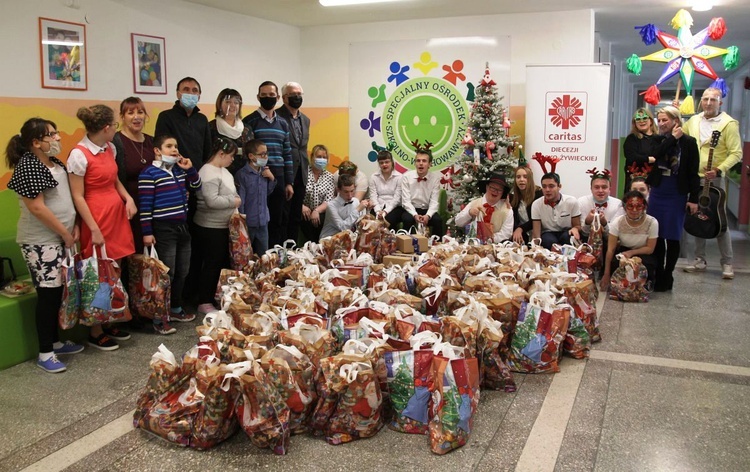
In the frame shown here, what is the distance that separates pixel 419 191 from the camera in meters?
6.92

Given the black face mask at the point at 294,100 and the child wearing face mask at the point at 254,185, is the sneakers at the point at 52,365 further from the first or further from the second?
the black face mask at the point at 294,100

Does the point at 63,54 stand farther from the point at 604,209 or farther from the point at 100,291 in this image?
the point at 604,209

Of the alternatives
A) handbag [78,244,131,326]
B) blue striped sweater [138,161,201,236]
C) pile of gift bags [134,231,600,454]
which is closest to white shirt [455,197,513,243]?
pile of gift bags [134,231,600,454]

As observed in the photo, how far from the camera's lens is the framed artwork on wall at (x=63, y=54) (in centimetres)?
505

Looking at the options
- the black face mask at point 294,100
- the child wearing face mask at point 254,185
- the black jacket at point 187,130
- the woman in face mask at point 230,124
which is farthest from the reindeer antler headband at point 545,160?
the black jacket at point 187,130

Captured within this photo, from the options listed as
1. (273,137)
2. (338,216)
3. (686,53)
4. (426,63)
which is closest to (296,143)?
(273,137)

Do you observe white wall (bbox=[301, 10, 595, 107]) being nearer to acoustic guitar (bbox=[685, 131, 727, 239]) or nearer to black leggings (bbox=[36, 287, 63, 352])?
acoustic guitar (bbox=[685, 131, 727, 239])

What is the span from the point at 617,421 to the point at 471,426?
709mm

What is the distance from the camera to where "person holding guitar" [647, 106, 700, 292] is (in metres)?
5.47

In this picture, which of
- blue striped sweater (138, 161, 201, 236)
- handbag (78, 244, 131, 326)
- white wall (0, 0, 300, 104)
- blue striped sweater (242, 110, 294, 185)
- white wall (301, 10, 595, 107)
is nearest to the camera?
handbag (78, 244, 131, 326)

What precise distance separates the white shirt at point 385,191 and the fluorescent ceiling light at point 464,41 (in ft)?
6.15

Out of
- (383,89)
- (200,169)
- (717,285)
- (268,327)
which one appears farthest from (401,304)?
(383,89)

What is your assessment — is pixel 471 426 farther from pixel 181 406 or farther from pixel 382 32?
pixel 382 32

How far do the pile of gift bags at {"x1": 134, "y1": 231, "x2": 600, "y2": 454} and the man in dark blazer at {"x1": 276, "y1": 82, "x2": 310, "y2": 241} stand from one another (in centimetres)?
196
